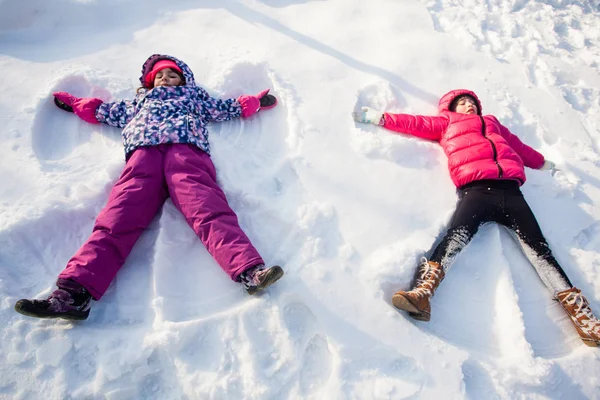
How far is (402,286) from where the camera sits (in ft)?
7.27

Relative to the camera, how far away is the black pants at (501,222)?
2322 millimetres

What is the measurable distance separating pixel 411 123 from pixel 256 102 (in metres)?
1.28

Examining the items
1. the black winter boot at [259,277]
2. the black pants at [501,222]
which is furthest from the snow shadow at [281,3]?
the black winter boot at [259,277]

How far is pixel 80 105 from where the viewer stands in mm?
2766

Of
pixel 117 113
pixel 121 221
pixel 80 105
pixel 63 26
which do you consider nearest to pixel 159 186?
pixel 121 221

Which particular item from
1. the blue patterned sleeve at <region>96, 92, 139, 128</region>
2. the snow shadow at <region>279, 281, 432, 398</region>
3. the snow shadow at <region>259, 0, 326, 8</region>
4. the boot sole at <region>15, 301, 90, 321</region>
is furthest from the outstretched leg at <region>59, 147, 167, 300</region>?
the snow shadow at <region>259, 0, 326, 8</region>

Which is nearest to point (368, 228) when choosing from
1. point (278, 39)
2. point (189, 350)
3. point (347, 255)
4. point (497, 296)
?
point (347, 255)

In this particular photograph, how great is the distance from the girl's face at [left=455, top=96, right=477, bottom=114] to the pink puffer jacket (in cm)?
5

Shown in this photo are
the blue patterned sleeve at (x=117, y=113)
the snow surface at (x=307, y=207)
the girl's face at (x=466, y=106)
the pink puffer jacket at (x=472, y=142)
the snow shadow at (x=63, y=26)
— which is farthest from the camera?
the snow shadow at (x=63, y=26)

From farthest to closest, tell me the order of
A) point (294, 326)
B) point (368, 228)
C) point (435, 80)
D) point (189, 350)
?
1. point (435, 80)
2. point (368, 228)
3. point (294, 326)
4. point (189, 350)

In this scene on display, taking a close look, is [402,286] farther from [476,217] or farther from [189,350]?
[189,350]

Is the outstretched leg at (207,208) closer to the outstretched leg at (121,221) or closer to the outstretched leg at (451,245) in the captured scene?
the outstretched leg at (121,221)

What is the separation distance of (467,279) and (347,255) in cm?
Answer: 81

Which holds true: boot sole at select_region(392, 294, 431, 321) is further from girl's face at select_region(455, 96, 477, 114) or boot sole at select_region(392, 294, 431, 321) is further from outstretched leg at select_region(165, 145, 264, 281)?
girl's face at select_region(455, 96, 477, 114)
